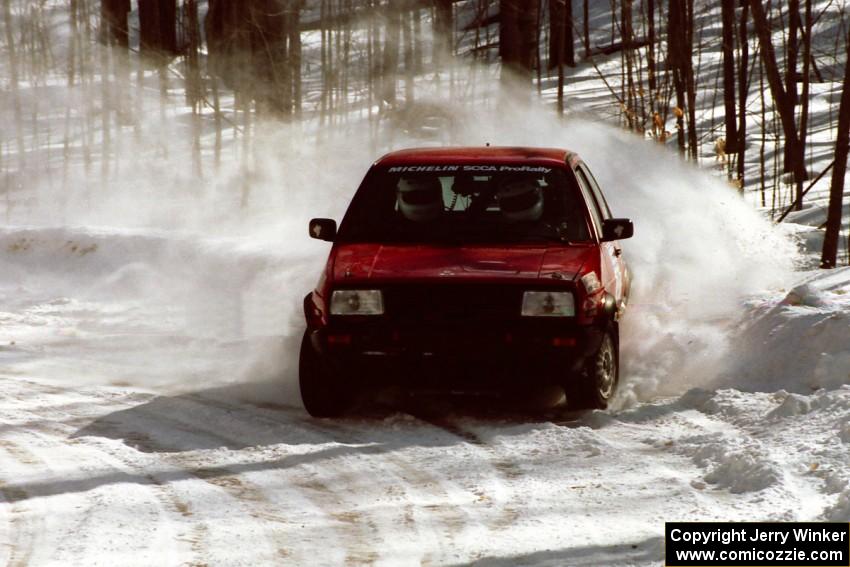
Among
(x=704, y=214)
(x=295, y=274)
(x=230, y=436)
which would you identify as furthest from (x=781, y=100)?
(x=230, y=436)

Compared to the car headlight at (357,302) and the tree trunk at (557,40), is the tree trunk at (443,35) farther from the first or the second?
the car headlight at (357,302)

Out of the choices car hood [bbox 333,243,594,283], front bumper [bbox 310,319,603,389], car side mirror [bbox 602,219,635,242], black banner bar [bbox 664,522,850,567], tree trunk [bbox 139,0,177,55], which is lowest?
black banner bar [bbox 664,522,850,567]

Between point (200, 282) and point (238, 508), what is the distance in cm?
949

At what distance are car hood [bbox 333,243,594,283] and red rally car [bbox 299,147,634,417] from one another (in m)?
0.01

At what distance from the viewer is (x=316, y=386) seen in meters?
7.62

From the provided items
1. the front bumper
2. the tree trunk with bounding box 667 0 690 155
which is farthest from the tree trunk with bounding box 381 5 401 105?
the front bumper

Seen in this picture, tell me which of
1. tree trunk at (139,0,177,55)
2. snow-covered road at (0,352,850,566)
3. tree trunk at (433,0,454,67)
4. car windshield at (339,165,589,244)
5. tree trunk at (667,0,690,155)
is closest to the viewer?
snow-covered road at (0,352,850,566)

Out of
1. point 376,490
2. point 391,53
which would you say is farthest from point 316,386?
point 391,53

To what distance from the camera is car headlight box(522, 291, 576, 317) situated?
284 inches

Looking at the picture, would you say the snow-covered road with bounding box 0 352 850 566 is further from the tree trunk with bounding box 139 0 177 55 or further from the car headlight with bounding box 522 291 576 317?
the tree trunk with bounding box 139 0 177 55

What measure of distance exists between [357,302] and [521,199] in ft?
4.86

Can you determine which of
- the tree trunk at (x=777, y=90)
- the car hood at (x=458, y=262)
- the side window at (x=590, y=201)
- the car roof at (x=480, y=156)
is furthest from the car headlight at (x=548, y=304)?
the tree trunk at (x=777, y=90)

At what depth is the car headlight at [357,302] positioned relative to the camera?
733cm

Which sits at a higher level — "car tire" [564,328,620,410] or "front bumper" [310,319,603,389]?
"front bumper" [310,319,603,389]
